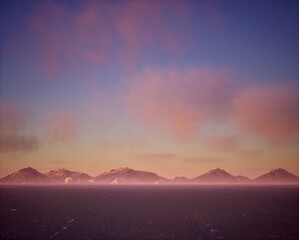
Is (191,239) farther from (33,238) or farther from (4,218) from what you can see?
(4,218)

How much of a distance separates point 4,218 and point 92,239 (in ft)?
107

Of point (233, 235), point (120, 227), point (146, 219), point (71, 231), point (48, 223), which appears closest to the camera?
point (233, 235)

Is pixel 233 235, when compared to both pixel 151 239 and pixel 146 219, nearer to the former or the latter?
pixel 151 239

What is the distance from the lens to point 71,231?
151ft

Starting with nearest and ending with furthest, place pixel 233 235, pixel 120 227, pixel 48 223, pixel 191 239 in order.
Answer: pixel 191 239
pixel 233 235
pixel 120 227
pixel 48 223

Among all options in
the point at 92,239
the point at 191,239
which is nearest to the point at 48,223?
the point at 92,239

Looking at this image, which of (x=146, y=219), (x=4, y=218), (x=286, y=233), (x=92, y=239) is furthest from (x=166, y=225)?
(x=4, y=218)

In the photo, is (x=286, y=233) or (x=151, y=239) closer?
(x=151, y=239)

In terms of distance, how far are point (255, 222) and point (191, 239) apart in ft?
72.4

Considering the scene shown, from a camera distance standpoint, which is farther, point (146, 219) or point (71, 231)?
point (146, 219)

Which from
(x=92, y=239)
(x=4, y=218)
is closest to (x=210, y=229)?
(x=92, y=239)

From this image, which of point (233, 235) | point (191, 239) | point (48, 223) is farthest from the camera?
point (48, 223)

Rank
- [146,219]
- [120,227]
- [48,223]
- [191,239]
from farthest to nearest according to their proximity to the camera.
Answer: [146,219] < [48,223] < [120,227] < [191,239]

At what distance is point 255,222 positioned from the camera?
54188 millimetres
